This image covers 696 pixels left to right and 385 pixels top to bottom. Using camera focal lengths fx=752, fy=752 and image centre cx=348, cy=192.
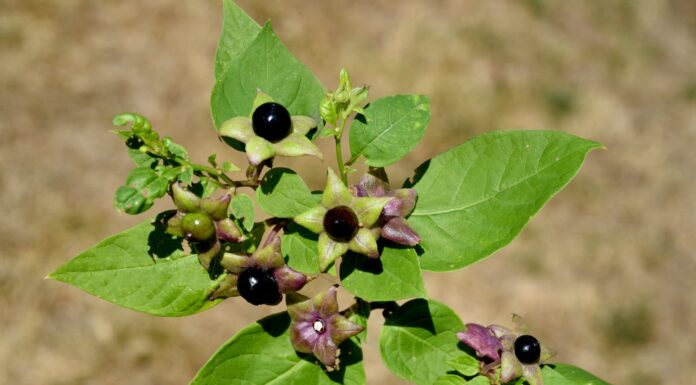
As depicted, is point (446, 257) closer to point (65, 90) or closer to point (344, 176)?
point (344, 176)

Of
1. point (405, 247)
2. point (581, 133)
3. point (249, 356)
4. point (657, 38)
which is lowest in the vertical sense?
point (249, 356)

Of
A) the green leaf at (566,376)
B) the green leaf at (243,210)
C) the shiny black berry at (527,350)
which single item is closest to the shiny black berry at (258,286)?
the green leaf at (243,210)

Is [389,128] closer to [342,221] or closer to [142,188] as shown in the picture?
[342,221]

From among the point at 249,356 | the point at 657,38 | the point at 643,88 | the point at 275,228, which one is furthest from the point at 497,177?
the point at 657,38

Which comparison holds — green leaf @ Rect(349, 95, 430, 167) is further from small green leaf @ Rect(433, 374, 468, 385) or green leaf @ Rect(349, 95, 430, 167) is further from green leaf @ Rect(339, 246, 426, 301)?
small green leaf @ Rect(433, 374, 468, 385)

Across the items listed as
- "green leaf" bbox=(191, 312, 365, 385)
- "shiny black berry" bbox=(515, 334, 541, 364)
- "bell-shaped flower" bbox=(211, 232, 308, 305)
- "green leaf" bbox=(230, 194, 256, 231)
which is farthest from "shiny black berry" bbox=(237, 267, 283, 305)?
"shiny black berry" bbox=(515, 334, 541, 364)

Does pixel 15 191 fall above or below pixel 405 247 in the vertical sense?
above

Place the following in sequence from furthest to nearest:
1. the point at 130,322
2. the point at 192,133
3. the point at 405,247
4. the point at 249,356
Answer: the point at 192,133 → the point at 130,322 → the point at 249,356 → the point at 405,247

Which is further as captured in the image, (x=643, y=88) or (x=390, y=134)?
(x=643, y=88)
